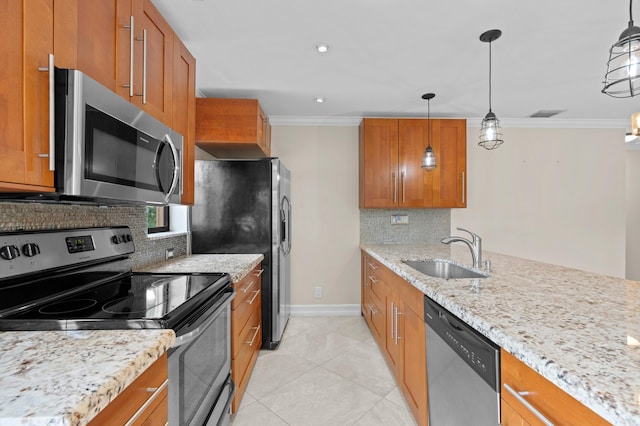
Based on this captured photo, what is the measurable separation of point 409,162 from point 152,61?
8.80ft

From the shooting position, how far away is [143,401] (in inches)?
32.3

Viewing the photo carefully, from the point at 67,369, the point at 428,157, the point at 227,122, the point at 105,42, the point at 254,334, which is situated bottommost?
the point at 254,334

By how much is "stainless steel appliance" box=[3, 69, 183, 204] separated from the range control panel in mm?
167

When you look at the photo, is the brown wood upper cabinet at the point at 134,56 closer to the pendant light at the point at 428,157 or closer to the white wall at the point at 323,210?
the white wall at the point at 323,210

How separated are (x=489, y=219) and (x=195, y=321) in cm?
368

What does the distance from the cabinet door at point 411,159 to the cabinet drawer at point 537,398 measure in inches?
105

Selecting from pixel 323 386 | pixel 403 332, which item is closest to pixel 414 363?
pixel 403 332

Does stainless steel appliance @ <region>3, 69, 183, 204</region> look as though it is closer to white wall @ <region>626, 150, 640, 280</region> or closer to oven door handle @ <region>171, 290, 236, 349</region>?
oven door handle @ <region>171, 290, 236, 349</region>

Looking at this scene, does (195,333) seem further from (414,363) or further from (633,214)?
(633,214)

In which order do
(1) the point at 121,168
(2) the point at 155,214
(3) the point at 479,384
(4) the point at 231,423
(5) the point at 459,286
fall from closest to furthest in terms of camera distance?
(3) the point at 479,384 < (1) the point at 121,168 < (5) the point at 459,286 < (4) the point at 231,423 < (2) the point at 155,214

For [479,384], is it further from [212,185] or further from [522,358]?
[212,185]

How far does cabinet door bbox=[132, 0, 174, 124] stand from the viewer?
1399mm

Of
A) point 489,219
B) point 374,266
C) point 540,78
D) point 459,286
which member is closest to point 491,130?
point 540,78

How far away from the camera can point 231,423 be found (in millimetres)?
1842
